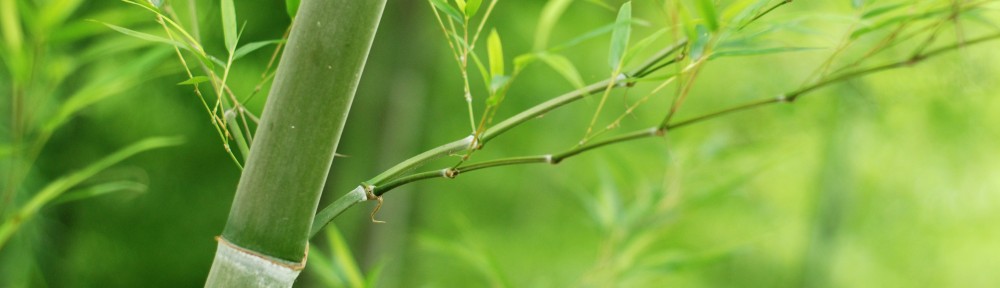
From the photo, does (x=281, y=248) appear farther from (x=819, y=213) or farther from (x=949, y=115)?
(x=819, y=213)

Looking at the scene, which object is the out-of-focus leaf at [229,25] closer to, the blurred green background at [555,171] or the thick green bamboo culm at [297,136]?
the thick green bamboo culm at [297,136]

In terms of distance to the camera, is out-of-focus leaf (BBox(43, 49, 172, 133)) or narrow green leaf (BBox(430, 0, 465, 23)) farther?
out-of-focus leaf (BBox(43, 49, 172, 133))

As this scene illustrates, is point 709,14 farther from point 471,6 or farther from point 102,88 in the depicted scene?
point 102,88

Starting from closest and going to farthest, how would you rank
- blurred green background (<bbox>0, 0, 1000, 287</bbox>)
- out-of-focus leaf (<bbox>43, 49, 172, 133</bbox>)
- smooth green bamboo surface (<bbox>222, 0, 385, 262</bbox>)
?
smooth green bamboo surface (<bbox>222, 0, 385, 262</bbox>) → out-of-focus leaf (<bbox>43, 49, 172, 133</bbox>) → blurred green background (<bbox>0, 0, 1000, 287</bbox>)

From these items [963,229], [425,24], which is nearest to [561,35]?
[425,24]

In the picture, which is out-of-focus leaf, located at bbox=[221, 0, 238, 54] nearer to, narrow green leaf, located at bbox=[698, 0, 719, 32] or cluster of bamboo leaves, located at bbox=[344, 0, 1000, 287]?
cluster of bamboo leaves, located at bbox=[344, 0, 1000, 287]

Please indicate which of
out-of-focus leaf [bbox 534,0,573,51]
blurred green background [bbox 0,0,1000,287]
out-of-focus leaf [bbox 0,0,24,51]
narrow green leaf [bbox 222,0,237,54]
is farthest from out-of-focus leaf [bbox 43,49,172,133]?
blurred green background [bbox 0,0,1000,287]

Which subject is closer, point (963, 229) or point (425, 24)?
point (425, 24)
